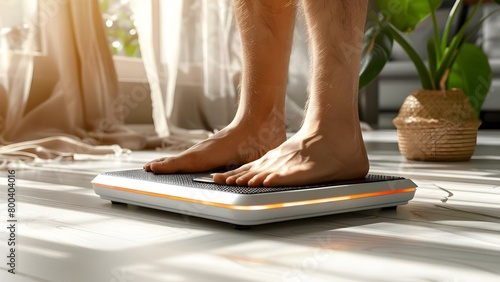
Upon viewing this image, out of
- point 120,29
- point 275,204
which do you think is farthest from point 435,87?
point 120,29

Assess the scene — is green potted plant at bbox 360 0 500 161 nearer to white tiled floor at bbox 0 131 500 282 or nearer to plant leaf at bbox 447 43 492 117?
plant leaf at bbox 447 43 492 117

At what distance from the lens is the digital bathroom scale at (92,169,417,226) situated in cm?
83

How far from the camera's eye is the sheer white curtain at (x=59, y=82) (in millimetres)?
2229

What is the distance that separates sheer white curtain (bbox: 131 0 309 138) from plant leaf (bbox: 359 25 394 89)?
3.53 feet

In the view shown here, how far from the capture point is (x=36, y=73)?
2.43 m

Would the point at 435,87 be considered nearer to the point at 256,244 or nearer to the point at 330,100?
the point at 330,100

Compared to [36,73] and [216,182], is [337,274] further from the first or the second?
[36,73]

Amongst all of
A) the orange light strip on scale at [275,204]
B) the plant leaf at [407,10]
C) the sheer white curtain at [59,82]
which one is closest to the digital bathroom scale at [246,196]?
the orange light strip on scale at [275,204]

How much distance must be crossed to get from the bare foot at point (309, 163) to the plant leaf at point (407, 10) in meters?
1.00

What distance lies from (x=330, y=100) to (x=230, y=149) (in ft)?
0.72

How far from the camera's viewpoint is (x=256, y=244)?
764 millimetres

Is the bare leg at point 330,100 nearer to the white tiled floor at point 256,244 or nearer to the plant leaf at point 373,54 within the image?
the white tiled floor at point 256,244

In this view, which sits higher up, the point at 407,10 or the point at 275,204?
the point at 407,10

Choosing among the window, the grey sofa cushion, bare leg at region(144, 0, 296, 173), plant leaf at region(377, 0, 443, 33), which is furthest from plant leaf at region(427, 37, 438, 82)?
the grey sofa cushion
